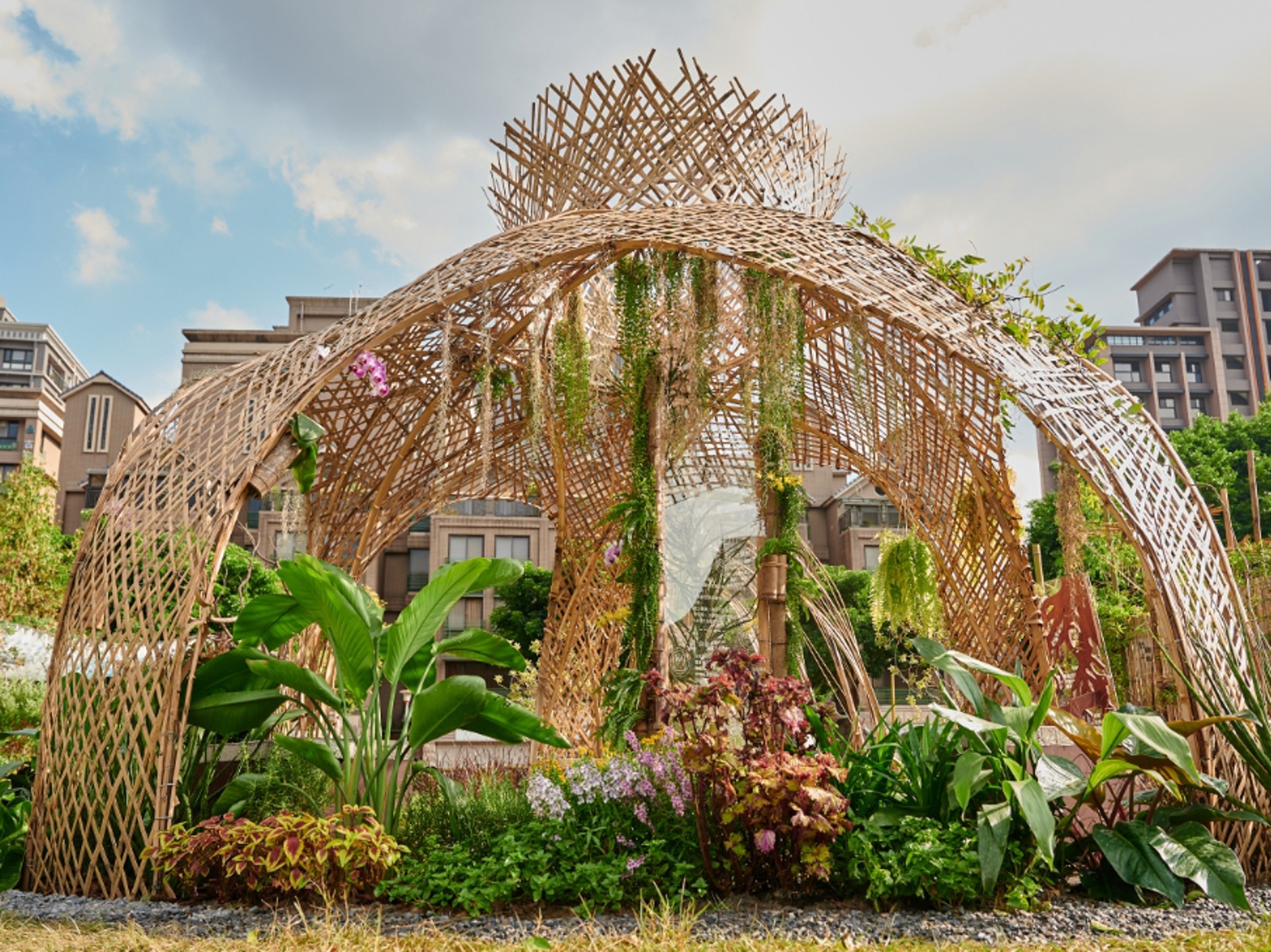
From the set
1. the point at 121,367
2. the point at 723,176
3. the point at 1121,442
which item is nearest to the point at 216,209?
the point at 723,176

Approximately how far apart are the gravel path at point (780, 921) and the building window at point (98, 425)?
30878 mm

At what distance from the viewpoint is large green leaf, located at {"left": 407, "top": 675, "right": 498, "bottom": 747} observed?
13.9ft

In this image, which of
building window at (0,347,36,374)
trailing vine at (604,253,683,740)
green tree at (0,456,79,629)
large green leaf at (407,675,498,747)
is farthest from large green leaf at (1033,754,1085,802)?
building window at (0,347,36,374)

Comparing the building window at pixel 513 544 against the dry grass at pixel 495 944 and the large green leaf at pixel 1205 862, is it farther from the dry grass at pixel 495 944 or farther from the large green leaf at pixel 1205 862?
the large green leaf at pixel 1205 862

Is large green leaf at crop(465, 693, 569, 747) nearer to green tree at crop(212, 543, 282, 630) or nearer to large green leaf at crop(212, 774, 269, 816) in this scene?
large green leaf at crop(212, 774, 269, 816)

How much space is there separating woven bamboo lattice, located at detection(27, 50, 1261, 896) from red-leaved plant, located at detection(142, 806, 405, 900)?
27 cm

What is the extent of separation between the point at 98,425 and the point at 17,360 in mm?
28562

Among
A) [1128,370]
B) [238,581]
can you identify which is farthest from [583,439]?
[1128,370]

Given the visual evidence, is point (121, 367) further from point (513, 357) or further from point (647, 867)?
point (647, 867)

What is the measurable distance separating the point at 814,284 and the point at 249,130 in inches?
127

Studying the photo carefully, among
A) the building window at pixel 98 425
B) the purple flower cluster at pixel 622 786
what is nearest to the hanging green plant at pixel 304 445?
the purple flower cluster at pixel 622 786

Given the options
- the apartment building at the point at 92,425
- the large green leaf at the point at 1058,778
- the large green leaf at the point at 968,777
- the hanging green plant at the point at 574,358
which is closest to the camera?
the large green leaf at the point at 968,777

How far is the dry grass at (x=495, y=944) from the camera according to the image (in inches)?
120

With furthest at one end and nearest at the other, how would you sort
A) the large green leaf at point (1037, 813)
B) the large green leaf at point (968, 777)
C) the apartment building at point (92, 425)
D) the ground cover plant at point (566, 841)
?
1. the apartment building at point (92, 425)
2. the ground cover plant at point (566, 841)
3. the large green leaf at point (968, 777)
4. the large green leaf at point (1037, 813)
